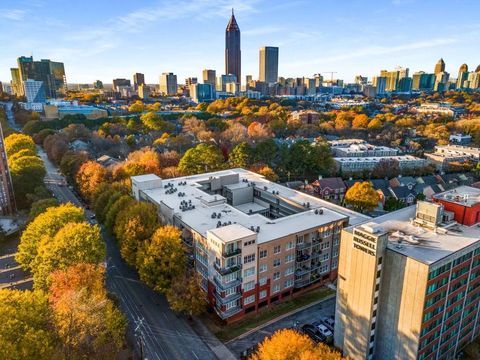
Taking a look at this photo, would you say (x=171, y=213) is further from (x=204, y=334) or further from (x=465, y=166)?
(x=465, y=166)

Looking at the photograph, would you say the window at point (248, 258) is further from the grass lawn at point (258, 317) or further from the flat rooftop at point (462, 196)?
the flat rooftop at point (462, 196)

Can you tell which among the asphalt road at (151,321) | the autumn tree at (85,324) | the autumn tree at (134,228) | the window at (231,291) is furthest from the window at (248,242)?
the autumn tree at (85,324)

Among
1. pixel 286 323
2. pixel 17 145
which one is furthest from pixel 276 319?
pixel 17 145

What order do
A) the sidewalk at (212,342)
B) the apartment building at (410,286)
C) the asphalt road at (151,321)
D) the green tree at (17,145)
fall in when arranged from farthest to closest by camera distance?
1. the green tree at (17,145)
2. the asphalt road at (151,321)
3. the sidewalk at (212,342)
4. the apartment building at (410,286)

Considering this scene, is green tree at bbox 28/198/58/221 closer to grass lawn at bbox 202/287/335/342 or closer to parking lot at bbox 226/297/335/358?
grass lawn at bbox 202/287/335/342

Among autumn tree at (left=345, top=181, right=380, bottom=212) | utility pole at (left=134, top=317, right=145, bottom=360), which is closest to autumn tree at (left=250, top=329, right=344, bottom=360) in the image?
utility pole at (left=134, top=317, right=145, bottom=360)
